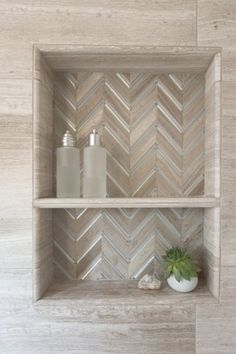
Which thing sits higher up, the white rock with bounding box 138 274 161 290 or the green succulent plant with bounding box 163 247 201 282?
the green succulent plant with bounding box 163 247 201 282

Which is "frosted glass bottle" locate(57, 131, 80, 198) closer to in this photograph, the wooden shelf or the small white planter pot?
the wooden shelf

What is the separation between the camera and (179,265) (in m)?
0.89

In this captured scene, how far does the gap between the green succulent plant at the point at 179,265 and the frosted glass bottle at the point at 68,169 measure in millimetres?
354

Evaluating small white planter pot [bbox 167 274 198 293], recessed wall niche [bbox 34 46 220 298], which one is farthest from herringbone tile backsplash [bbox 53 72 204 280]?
small white planter pot [bbox 167 274 198 293]

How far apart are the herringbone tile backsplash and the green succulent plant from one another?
76mm

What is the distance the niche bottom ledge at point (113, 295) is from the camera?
0.85 m

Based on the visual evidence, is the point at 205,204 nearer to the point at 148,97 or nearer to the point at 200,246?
the point at 200,246

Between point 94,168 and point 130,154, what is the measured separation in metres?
0.15

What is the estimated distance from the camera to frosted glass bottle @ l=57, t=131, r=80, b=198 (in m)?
0.92

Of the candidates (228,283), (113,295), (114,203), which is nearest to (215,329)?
(228,283)

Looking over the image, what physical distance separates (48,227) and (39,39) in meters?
0.56

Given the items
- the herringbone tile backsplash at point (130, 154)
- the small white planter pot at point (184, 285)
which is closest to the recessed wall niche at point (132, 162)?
the herringbone tile backsplash at point (130, 154)

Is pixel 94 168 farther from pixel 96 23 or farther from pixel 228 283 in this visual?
pixel 228 283

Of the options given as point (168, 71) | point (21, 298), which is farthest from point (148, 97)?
point (21, 298)
